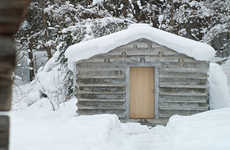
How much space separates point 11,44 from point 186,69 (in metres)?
11.3

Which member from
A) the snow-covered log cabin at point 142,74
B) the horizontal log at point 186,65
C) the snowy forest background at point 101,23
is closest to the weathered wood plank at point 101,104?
the snow-covered log cabin at point 142,74

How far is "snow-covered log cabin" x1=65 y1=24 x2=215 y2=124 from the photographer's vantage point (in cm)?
1227

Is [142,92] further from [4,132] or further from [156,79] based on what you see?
[4,132]

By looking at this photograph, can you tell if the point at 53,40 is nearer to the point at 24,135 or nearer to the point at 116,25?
the point at 116,25

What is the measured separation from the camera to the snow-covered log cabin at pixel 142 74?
1227 cm

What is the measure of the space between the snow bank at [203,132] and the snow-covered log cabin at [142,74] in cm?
265

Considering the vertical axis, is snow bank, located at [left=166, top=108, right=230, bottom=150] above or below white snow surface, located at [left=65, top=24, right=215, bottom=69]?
below

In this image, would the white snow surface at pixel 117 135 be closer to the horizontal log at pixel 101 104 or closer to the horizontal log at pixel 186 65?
the horizontal log at pixel 101 104

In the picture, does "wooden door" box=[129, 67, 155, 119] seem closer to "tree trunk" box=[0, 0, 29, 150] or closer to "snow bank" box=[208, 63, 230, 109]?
"snow bank" box=[208, 63, 230, 109]

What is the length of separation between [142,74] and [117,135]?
3.44 m

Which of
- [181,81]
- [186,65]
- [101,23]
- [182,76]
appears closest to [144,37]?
[186,65]

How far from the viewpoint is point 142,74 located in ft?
41.1

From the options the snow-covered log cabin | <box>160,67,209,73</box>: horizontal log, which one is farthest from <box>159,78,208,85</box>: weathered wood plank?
<box>160,67,209,73</box>: horizontal log

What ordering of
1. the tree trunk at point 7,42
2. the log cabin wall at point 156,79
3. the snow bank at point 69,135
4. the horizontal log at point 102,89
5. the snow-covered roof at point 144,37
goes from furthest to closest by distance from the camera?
the horizontal log at point 102,89
the log cabin wall at point 156,79
the snow-covered roof at point 144,37
the snow bank at point 69,135
the tree trunk at point 7,42
